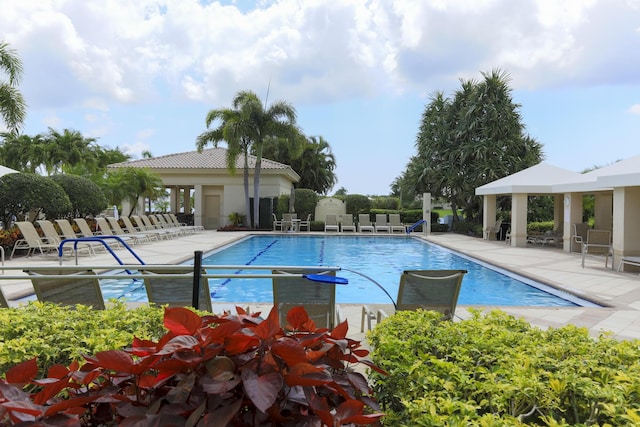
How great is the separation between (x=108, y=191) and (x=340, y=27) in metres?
16.9

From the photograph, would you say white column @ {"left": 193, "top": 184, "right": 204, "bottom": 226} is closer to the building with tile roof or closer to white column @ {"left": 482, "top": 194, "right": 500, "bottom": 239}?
the building with tile roof

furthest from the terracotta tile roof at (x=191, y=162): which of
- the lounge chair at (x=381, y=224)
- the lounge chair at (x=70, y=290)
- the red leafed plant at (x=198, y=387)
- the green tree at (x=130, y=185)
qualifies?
the red leafed plant at (x=198, y=387)

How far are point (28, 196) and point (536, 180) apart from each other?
1946 centimetres

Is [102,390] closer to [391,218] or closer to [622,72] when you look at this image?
[622,72]

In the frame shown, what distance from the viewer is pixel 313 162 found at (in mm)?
51344

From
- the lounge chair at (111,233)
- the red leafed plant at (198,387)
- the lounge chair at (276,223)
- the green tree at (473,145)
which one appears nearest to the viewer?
the red leafed plant at (198,387)

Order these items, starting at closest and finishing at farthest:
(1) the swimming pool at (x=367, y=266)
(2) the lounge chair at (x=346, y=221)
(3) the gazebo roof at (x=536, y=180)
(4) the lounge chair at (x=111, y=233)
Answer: (1) the swimming pool at (x=367, y=266), (4) the lounge chair at (x=111, y=233), (3) the gazebo roof at (x=536, y=180), (2) the lounge chair at (x=346, y=221)

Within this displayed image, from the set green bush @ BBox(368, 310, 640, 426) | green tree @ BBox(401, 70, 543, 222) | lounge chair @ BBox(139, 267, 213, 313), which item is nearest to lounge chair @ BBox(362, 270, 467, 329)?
lounge chair @ BBox(139, 267, 213, 313)

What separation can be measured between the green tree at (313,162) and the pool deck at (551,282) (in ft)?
99.7

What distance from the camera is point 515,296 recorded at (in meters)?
9.84

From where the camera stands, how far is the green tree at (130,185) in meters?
25.4

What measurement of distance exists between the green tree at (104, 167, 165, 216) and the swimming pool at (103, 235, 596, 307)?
728cm

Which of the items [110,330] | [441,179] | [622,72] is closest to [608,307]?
[622,72]

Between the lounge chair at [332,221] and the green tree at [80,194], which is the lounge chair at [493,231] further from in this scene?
the green tree at [80,194]
